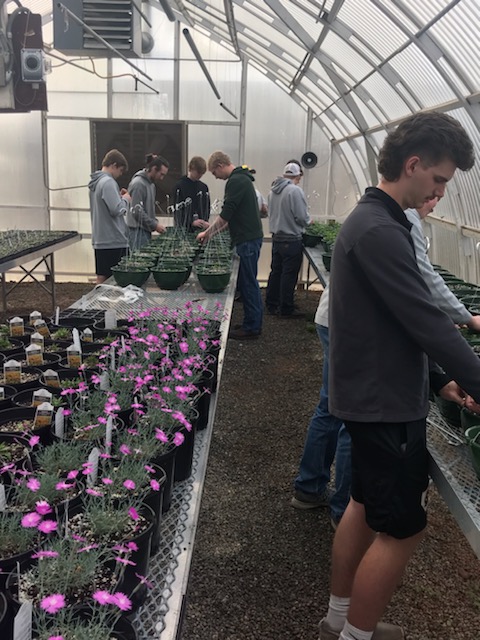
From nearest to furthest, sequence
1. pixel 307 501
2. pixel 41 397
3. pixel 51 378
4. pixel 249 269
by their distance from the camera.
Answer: pixel 41 397 → pixel 51 378 → pixel 307 501 → pixel 249 269

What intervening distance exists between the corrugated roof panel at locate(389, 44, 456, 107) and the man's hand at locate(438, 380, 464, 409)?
307cm

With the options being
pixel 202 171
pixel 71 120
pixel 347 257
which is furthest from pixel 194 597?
pixel 71 120

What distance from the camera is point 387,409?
152 cm

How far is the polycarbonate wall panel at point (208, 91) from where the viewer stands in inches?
324

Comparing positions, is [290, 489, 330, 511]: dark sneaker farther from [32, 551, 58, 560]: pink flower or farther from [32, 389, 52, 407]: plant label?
[32, 551, 58, 560]: pink flower

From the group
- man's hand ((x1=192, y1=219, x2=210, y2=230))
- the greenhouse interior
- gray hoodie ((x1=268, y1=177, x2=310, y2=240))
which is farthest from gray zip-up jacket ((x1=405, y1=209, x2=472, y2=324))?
gray hoodie ((x1=268, y1=177, x2=310, y2=240))

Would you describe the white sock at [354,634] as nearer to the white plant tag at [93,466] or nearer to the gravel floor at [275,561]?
the gravel floor at [275,561]

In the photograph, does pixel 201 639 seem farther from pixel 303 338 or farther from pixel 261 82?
pixel 261 82

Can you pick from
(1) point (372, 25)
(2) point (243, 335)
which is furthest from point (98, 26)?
(2) point (243, 335)

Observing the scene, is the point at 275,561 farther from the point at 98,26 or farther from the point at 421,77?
the point at 98,26

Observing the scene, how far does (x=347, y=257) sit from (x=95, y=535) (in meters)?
0.93

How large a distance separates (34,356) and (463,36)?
3.21 m

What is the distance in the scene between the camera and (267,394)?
4633 millimetres

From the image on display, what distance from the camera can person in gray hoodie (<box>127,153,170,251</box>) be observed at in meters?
5.24
